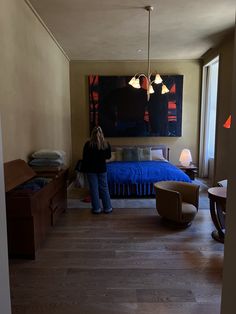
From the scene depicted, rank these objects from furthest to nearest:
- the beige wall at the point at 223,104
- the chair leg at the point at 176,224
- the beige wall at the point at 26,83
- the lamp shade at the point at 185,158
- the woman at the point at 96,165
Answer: the lamp shade at the point at 185,158, the beige wall at the point at 223,104, the woman at the point at 96,165, the chair leg at the point at 176,224, the beige wall at the point at 26,83

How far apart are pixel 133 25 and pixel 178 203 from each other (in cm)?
298

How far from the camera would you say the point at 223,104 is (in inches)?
197

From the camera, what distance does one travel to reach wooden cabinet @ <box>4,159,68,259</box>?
2.54 meters

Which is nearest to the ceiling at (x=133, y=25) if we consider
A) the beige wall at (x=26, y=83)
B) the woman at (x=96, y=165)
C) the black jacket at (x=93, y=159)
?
the beige wall at (x=26, y=83)

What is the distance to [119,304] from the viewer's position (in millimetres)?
2020

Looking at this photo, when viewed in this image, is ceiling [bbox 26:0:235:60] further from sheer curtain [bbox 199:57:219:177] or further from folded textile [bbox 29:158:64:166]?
folded textile [bbox 29:158:64:166]

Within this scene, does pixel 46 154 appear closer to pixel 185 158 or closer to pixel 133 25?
pixel 133 25

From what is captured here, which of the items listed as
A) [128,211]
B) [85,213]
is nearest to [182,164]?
[128,211]

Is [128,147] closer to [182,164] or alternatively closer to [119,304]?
[182,164]

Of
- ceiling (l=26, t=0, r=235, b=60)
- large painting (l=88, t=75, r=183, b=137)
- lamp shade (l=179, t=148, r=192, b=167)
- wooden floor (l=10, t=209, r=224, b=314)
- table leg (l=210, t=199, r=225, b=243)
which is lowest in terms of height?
wooden floor (l=10, t=209, r=224, b=314)

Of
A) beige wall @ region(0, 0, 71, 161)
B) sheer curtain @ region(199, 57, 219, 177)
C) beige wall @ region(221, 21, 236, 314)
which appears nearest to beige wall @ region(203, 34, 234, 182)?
sheer curtain @ region(199, 57, 219, 177)

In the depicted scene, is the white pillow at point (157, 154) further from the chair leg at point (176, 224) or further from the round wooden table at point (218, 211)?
the round wooden table at point (218, 211)

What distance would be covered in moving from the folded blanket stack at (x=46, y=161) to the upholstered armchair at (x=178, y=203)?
1.49 metres

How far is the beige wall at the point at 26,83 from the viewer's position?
2.74 meters
